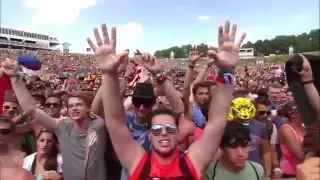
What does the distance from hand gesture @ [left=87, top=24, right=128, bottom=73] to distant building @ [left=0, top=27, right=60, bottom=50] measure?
99.6 meters

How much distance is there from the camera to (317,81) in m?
3.25

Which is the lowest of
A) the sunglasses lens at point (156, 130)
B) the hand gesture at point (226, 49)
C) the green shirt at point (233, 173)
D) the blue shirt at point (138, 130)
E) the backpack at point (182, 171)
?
the green shirt at point (233, 173)

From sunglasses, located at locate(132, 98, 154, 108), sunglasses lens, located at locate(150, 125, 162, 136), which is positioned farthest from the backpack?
sunglasses, located at locate(132, 98, 154, 108)

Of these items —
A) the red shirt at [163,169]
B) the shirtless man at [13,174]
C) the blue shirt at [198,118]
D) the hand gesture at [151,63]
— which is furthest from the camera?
the blue shirt at [198,118]

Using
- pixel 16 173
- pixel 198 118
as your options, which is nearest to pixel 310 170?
pixel 16 173

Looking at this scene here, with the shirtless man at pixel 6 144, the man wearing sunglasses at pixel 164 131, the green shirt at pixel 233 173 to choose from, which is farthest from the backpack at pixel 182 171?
the shirtless man at pixel 6 144

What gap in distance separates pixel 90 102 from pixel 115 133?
3.30ft

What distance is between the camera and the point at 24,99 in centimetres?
409

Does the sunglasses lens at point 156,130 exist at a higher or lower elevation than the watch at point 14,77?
lower

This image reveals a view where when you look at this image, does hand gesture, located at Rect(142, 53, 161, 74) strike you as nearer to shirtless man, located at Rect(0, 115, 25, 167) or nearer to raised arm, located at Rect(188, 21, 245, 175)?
raised arm, located at Rect(188, 21, 245, 175)

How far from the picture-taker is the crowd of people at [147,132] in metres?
2.92

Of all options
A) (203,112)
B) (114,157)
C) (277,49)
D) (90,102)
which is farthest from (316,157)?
(277,49)

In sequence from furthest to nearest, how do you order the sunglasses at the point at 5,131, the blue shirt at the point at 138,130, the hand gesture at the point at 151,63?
the hand gesture at the point at 151,63, the sunglasses at the point at 5,131, the blue shirt at the point at 138,130

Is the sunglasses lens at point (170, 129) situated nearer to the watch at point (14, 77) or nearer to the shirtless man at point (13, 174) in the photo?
the shirtless man at point (13, 174)
